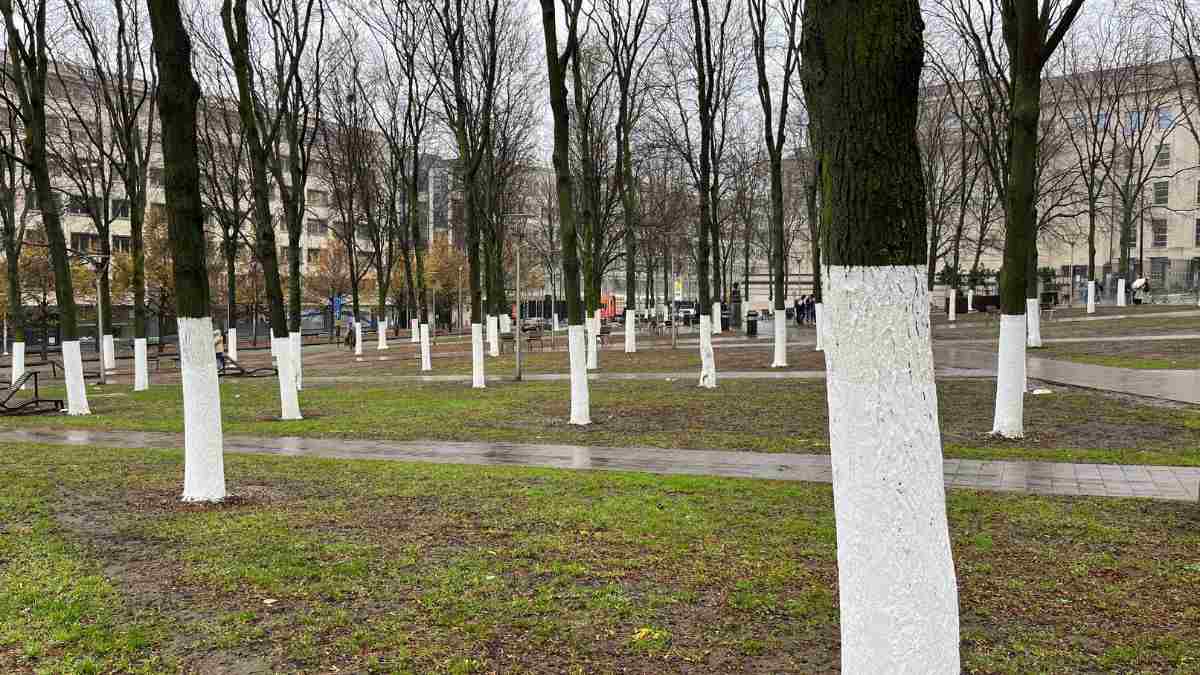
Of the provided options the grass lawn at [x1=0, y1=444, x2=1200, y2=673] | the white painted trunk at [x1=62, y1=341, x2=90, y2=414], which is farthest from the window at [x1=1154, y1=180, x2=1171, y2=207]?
the white painted trunk at [x1=62, y1=341, x2=90, y2=414]

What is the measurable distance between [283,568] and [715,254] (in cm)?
2293

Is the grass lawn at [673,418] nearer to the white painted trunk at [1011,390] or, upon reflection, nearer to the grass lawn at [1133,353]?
the white painted trunk at [1011,390]

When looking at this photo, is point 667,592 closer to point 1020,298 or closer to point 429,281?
point 1020,298

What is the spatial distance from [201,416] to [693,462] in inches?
208

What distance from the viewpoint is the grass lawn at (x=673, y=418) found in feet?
35.2

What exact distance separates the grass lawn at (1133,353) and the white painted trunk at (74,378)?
2152 cm

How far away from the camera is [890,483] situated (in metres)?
2.98

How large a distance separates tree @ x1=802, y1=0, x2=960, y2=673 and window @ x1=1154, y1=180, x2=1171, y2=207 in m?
79.8

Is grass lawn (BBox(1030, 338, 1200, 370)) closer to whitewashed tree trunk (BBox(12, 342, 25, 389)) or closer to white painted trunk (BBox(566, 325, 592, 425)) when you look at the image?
white painted trunk (BBox(566, 325, 592, 425))

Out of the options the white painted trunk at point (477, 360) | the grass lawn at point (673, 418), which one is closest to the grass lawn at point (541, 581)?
the grass lawn at point (673, 418)

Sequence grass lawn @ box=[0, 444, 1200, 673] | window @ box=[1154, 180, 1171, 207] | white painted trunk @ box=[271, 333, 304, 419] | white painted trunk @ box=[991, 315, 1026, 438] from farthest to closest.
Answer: window @ box=[1154, 180, 1171, 207] → white painted trunk @ box=[271, 333, 304, 419] → white painted trunk @ box=[991, 315, 1026, 438] → grass lawn @ box=[0, 444, 1200, 673]

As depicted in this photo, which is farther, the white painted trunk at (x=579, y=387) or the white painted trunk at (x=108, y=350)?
the white painted trunk at (x=108, y=350)

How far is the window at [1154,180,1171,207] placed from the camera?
69438 mm

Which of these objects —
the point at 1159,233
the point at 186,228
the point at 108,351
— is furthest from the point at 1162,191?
the point at 186,228
